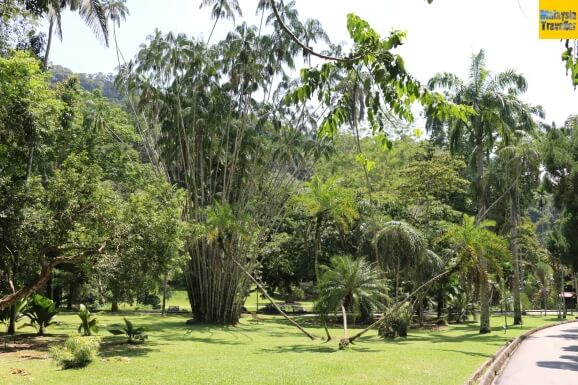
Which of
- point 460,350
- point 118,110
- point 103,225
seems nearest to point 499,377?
point 460,350

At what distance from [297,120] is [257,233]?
22.9 ft

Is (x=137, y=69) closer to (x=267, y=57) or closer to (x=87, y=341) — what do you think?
(x=267, y=57)

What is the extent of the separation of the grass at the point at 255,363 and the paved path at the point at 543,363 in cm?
97

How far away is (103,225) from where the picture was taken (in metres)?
17.0

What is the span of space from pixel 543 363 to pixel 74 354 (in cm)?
1269

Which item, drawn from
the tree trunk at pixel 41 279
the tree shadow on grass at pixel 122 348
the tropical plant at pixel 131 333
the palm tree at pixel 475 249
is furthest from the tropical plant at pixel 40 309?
the palm tree at pixel 475 249

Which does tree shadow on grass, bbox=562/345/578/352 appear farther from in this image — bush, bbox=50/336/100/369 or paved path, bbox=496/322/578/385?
bush, bbox=50/336/100/369

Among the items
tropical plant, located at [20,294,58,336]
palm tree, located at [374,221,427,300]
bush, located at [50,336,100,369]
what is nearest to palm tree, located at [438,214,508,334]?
palm tree, located at [374,221,427,300]

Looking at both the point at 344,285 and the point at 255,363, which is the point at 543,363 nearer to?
the point at 255,363

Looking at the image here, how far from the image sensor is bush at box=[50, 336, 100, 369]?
13070mm

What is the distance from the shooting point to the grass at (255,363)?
37.8ft

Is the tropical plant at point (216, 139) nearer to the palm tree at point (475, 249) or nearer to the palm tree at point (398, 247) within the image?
the palm tree at point (398, 247)

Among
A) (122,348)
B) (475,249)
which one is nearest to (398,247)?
(475,249)

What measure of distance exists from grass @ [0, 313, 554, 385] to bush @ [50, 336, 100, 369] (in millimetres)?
247
